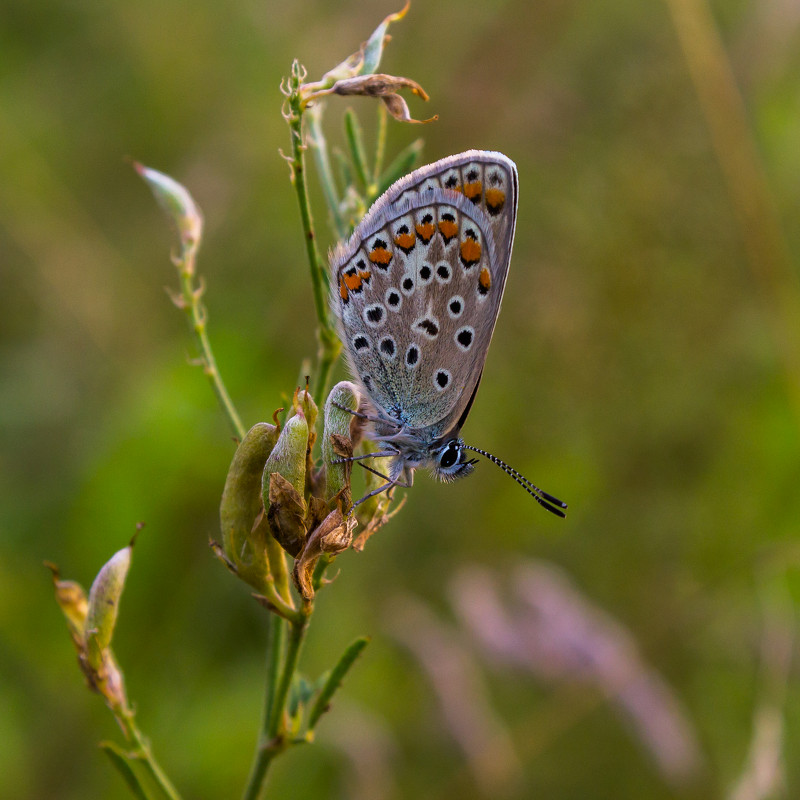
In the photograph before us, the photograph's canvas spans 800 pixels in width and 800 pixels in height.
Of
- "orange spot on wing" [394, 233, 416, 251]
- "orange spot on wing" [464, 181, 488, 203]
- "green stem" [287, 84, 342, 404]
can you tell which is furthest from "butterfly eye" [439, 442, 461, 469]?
"orange spot on wing" [464, 181, 488, 203]

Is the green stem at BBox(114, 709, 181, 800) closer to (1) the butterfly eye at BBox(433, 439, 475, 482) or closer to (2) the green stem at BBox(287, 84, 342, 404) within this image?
(2) the green stem at BBox(287, 84, 342, 404)

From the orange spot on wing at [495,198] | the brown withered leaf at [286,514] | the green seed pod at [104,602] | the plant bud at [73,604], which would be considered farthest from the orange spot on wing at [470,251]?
the plant bud at [73,604]

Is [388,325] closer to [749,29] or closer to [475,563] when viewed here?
[475,563]

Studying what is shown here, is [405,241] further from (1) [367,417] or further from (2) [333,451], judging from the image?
(2) [333,451]

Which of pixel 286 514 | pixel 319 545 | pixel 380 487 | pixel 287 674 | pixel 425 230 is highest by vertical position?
pixel 425 230

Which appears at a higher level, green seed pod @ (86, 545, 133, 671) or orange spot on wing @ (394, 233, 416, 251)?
orange spot on wing @ (394, 233, 416, 251)

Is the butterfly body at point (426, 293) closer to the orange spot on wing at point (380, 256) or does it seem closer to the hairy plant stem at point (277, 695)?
the orange spot on wing at point (380, 256)

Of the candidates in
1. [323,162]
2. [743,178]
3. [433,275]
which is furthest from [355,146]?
[743,178]
